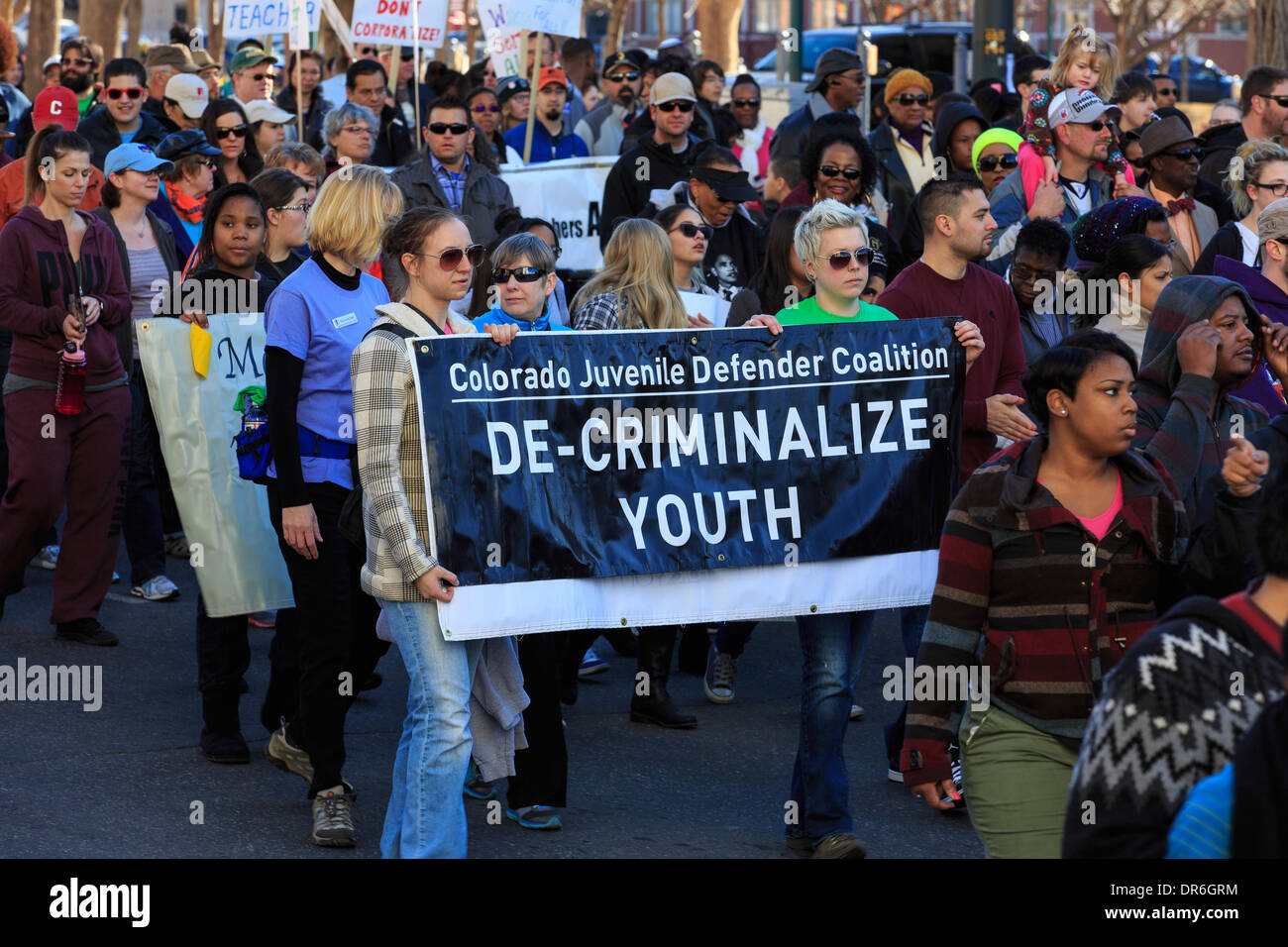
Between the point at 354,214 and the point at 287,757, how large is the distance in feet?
6.56

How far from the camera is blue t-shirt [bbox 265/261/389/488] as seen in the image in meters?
5.94

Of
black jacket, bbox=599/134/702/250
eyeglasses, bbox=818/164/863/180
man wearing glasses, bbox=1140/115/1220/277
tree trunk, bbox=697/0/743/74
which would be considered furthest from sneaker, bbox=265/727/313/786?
tree trunk, bbox=697/0/743/74

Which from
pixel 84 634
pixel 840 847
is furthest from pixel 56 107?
pixel 840 847

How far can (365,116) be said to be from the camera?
36.8 ft

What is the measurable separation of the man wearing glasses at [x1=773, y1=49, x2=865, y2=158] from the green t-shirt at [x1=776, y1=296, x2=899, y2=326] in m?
6.40

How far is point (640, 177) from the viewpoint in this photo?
36.2ft

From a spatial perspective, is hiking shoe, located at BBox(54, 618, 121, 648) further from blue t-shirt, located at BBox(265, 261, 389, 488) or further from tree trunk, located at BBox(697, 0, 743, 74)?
tree trunk, located at BBox(697, 0, 743, 74)

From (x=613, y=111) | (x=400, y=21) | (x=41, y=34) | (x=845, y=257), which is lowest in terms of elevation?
(x=845, y=257)

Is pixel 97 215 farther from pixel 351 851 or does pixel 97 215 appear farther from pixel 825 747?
pixel 825 747

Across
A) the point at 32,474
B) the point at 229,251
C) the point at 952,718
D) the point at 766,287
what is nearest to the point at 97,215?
the point at 32,474

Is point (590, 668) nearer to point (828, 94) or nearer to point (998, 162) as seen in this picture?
point (998, 162)

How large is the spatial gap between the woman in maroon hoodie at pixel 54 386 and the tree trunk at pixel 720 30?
24.1 meters

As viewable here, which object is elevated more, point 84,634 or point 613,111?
point 613,111

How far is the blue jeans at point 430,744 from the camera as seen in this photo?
524 cm
